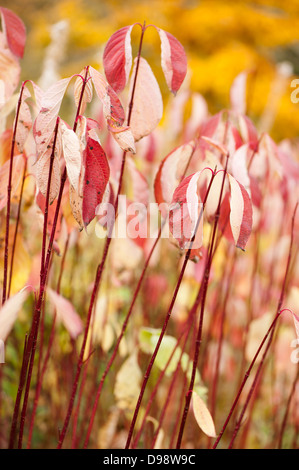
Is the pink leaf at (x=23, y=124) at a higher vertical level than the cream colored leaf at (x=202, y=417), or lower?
higher

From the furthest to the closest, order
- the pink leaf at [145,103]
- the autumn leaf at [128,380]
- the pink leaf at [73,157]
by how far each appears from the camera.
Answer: the autumn leaf at [128,380]
the pink leaf at [145,103]
the pink leaf at [73,157]

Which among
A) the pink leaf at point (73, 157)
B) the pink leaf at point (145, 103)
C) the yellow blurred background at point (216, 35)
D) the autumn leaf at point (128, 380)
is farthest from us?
the yellow blurred background at point (216, 35)

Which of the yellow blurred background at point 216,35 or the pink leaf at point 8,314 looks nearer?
the pink leaf at point 8,314

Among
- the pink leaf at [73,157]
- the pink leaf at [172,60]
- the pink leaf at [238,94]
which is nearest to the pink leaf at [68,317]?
the pink leaf at [73,157]

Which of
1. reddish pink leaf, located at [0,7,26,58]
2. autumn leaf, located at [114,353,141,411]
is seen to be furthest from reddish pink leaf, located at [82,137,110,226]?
autumn leaf, located at [114,353,141,411]

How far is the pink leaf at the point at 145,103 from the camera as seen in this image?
0.44 meters

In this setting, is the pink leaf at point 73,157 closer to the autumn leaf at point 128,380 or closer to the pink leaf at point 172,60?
the pink leaf at point 172,60

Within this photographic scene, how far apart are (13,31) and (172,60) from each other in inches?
7.5

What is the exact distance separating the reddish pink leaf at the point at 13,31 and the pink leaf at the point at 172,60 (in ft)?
0.55

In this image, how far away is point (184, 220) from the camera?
1.19 ft

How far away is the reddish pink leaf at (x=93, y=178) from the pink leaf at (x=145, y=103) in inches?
3.5
